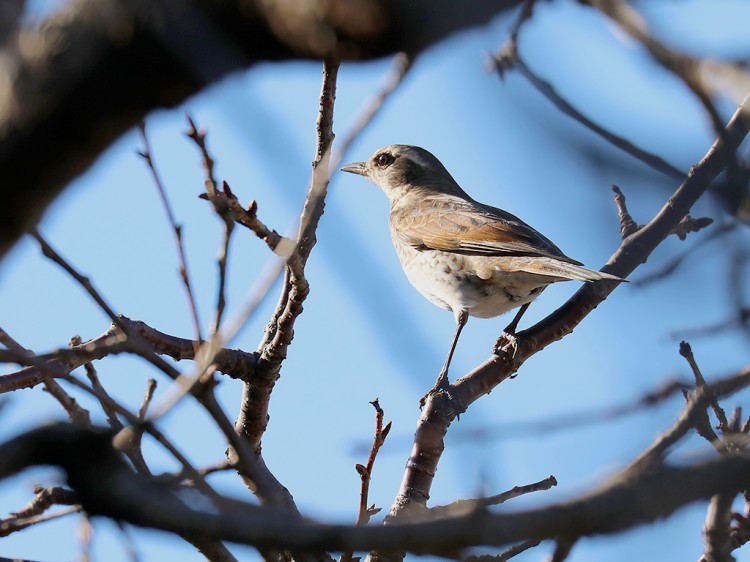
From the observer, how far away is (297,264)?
4117 mm

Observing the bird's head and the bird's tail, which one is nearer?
the bird's tail

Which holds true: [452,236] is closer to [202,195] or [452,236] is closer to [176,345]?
[176,345]

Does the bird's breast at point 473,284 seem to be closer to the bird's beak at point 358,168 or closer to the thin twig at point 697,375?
the bird's beak at point 358,168

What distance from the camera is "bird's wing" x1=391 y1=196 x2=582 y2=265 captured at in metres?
7.52

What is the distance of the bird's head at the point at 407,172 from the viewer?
10.6 metres

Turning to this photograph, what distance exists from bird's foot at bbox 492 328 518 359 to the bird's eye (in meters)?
4.79

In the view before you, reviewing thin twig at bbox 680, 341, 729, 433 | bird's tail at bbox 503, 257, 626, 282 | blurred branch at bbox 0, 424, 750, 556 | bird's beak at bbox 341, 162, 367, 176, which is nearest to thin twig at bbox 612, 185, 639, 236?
bird's tail at bbox 503, 257, 626, 282

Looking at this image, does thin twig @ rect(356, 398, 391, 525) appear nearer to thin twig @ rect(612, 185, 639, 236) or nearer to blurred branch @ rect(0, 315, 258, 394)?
blurred branch @ rect(0, 315, 258, 394)

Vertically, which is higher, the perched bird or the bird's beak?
the bird's beak

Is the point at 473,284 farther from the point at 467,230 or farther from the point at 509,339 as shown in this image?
the point at 509,339

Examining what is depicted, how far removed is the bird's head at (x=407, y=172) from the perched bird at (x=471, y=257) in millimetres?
262

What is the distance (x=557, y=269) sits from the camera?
6598 millimetres

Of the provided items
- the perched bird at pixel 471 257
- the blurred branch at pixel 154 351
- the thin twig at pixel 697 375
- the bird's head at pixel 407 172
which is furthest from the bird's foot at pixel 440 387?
the bird's head at pixel 407 172

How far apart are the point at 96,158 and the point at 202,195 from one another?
1319mm
